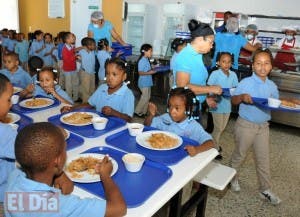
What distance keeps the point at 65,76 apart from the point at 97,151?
3688 millimetres

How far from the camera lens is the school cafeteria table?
1.00m

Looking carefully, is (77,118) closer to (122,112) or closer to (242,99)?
→ (122,112)

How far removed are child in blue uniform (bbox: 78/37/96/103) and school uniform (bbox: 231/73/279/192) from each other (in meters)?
2.82

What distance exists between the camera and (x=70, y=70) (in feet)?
15.7

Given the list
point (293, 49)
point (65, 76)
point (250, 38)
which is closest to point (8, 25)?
point (65, 76)

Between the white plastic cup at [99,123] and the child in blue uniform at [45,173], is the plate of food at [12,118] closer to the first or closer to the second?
the white plastic cup at [99,123]

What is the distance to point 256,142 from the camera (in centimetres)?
217

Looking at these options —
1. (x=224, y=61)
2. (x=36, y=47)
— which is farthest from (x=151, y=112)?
(x=36, y=47)

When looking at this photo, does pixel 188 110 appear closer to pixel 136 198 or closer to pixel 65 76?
pixel 136 198

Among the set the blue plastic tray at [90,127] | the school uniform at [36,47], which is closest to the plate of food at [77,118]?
the blue plastic tray at [90,127]

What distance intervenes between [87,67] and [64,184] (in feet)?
12.0

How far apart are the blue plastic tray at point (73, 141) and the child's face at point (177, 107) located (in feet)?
1.77

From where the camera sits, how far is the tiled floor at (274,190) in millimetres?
2191

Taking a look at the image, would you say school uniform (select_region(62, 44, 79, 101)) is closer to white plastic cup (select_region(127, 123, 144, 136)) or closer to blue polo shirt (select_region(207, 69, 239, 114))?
blue polo shirt (select_region(207, 69, 239, 114))
